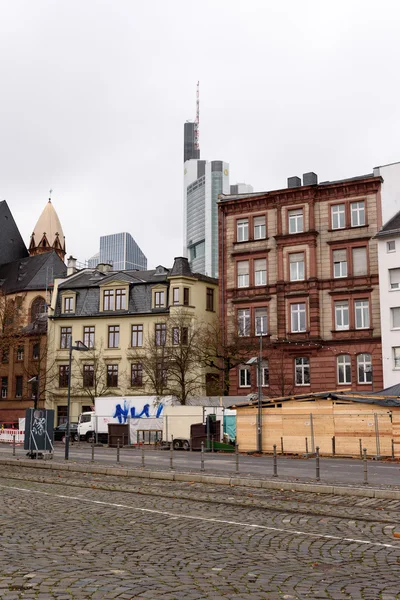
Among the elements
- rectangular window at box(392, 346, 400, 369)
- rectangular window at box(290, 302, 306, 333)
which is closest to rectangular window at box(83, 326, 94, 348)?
rectangular window at box(290, 302, 306, 333)

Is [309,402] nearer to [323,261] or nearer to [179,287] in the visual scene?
[323,261]

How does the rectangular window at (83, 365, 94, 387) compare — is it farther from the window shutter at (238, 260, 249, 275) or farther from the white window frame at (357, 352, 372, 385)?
the white window frame at (357, 352, 372, 385)

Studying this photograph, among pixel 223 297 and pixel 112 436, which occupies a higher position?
pixel 223 297

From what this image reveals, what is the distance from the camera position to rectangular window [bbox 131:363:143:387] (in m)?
59.3

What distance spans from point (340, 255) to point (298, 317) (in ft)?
17.5

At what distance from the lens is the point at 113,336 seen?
62094mm

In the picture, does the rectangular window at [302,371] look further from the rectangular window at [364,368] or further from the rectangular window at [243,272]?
the rectangular window at [243,272]

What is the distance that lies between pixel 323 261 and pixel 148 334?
17103 millimetres

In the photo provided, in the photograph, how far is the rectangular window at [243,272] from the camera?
53531 millimetres

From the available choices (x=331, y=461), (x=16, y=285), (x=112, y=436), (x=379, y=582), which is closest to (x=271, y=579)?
(x=379, y=582)

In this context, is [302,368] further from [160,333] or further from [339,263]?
[160,333]

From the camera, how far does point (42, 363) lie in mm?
65625

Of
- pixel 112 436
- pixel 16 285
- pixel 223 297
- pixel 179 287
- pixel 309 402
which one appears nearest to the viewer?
pixel 309 402

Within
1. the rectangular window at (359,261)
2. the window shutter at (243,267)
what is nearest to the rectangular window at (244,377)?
the window shutter at (243,267)
